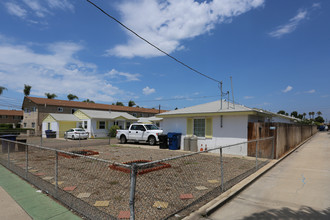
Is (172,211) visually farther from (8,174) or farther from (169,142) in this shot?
(169,142)

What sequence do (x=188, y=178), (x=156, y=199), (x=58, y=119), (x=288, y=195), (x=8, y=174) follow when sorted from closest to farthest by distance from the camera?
(x=156, y=199), (x=288, y=195), (x=188, y=178), (x=8, y=174), (x=58, y=119)

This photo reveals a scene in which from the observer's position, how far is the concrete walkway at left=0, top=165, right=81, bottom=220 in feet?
12.8

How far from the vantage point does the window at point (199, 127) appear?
559 inches

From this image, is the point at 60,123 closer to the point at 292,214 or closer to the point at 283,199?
the point at 283,199

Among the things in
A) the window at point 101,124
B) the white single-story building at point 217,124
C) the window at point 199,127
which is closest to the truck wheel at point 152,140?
the white single-story building at point 217,124

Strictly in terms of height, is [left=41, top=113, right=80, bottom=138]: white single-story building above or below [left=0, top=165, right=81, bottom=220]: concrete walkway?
above

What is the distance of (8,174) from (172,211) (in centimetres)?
656

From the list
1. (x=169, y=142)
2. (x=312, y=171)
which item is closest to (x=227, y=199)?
(x=312, y=171)

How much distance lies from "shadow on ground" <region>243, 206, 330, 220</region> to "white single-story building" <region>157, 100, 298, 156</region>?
7.74 metres

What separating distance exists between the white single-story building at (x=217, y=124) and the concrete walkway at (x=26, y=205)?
410 inches

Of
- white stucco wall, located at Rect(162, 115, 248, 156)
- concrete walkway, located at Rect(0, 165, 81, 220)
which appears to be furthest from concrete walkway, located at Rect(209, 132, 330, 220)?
white stucco wall, located at Rect(162, 115, 248, 156)

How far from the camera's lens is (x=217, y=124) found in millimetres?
13398

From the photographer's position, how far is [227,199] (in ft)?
15.8

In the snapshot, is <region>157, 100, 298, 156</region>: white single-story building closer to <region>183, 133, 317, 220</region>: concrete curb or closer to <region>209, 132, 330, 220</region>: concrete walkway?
<region>209, 132, 330, 220</region>: concrete walkway
